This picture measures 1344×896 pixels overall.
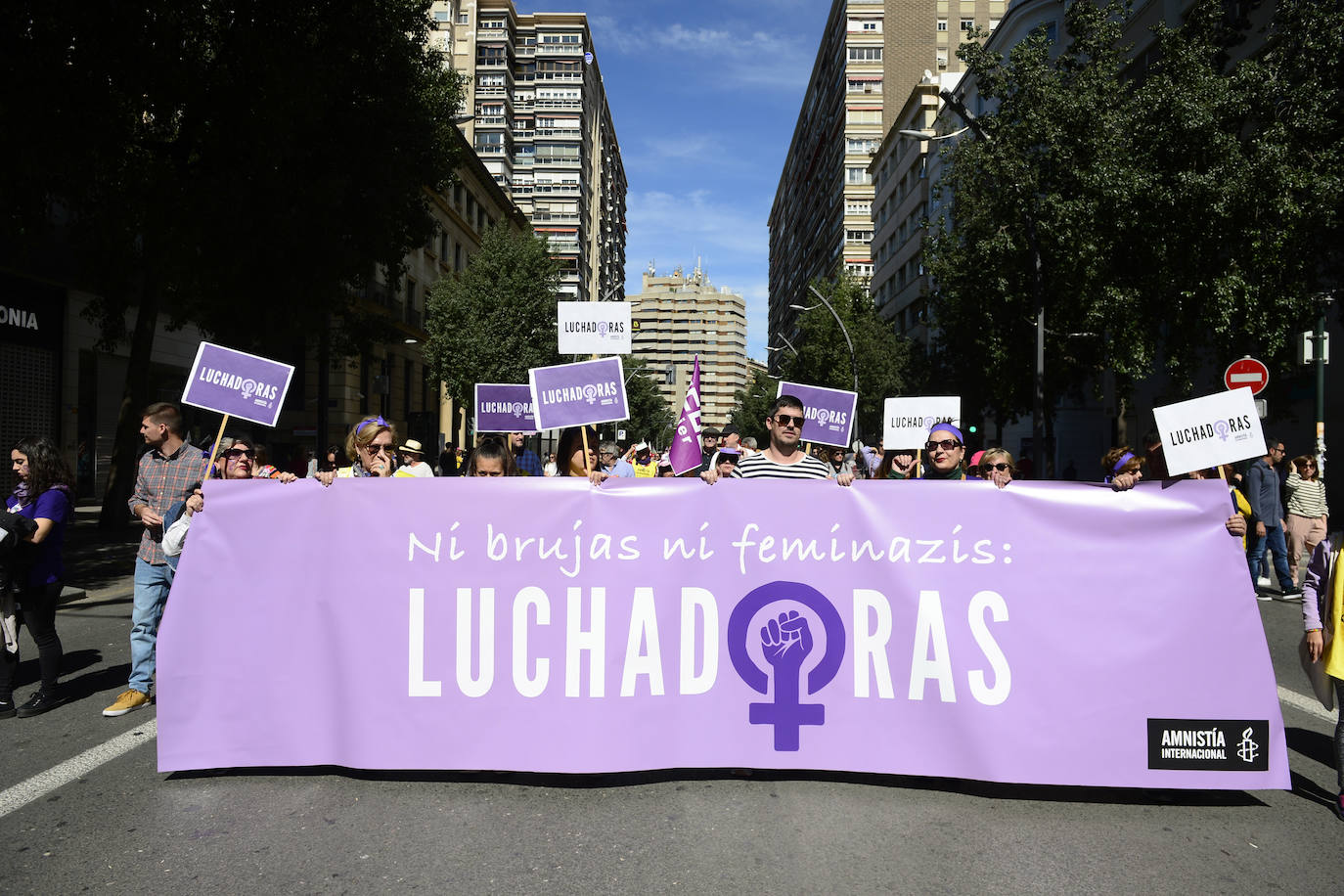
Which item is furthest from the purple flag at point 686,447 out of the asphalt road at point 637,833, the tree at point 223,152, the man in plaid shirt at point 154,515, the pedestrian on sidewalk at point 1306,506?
the tree at point 223,152

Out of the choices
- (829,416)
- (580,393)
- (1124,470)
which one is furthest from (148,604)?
(829,416)

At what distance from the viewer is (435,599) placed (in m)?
4.75

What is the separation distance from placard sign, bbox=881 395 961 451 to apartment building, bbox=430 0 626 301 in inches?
2947

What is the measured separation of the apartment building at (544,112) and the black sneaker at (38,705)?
79.3 meters

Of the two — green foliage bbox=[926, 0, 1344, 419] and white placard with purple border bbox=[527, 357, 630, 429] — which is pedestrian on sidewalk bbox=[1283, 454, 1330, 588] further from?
white placard with purple border bbox=[527, 357, 630, 429]

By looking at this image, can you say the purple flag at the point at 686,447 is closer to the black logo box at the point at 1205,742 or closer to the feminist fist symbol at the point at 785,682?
the feminist fist symbol at the point at 785,682

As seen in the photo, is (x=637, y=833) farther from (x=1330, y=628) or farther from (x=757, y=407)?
(x=757, y=407)

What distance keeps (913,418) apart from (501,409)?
7.34 metres

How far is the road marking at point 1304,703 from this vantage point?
6.41m

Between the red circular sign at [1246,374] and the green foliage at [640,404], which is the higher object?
the green foliage at [640,404]

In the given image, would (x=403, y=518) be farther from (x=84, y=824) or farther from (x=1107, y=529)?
(x=1107, y=529)

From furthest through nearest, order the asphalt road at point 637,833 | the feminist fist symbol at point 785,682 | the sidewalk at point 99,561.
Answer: the sidewalk at point 99,561 → the feminist fist symbol at point 785,682 → the asphalt road at point 637,833

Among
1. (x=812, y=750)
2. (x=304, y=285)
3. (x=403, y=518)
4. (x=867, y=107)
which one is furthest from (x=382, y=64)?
(x=867, y=107)

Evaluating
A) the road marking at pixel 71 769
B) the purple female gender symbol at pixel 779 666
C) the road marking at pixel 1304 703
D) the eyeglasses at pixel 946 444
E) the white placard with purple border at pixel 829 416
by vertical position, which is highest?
the white placard with purple border at pixel 829 416
